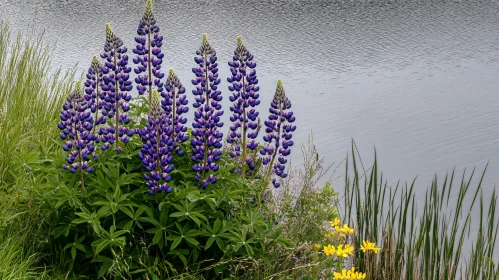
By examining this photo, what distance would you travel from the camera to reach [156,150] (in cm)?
383

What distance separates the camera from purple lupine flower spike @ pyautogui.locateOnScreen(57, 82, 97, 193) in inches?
152

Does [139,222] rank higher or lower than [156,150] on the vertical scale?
lower

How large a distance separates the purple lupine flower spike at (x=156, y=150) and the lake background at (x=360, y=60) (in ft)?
12.7

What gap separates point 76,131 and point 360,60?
10432 millimetres

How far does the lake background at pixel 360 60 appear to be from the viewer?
29.9 feet

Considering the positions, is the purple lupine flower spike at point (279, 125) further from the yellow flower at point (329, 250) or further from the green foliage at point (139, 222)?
the yellow flower at point (329, 250)

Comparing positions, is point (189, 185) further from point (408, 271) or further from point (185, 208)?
point (408, 271)

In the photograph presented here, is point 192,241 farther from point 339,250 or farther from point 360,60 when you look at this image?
point 360,60

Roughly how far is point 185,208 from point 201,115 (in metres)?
0.64

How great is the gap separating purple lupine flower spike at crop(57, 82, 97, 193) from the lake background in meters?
3.96

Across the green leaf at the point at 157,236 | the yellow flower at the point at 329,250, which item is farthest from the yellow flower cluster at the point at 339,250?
the green leaf at the point at 157,236

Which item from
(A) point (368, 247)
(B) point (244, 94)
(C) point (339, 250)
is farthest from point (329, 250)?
(B) point (244, 94)

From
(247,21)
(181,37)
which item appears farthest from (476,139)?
(247,21)

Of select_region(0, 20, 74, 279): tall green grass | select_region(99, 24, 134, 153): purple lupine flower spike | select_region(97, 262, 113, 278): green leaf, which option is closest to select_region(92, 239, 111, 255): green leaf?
select_region(97, 262, 113, 278): green leaf
